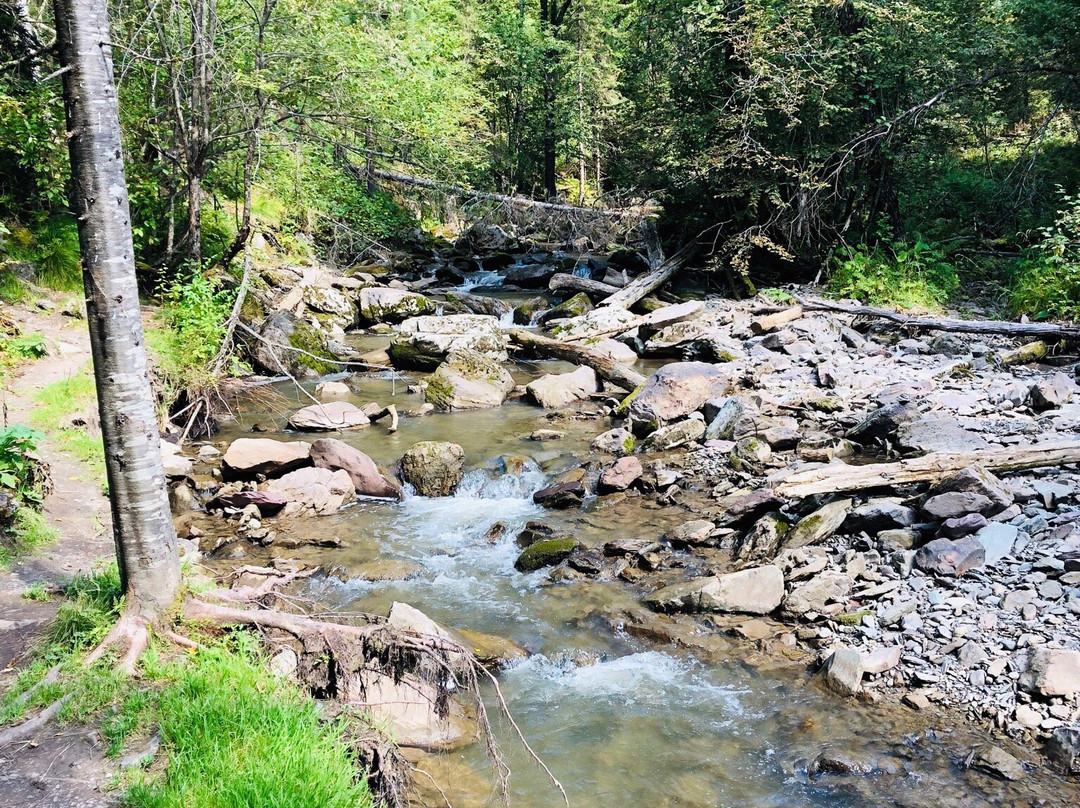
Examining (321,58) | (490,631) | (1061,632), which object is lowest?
(490,631)

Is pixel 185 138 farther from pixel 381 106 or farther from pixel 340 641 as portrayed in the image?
pixel 340 641

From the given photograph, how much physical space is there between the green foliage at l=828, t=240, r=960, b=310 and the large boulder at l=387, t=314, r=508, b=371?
316 inches

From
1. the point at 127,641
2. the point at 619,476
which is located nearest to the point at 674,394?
the point at 619,476

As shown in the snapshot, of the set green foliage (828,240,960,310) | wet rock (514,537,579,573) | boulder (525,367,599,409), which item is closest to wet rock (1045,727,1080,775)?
wet rock (514,537,579,573)

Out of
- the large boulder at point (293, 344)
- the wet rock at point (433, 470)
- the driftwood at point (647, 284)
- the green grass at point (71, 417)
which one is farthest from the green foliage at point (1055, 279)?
the green grass at point (71, 417)

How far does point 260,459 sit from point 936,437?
837 centimetres

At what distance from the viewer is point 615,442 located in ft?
35.0

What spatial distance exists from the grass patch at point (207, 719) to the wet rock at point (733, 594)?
3506 mm

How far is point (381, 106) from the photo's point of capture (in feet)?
40.8

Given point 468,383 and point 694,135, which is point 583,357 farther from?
point 694,135

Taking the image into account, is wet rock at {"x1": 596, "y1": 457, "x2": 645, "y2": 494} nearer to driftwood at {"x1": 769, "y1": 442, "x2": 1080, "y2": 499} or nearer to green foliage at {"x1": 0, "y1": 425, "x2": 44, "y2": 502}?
driftwood at {"x1": 769, "y1": 442, "x2": 1080, "y2": 499}

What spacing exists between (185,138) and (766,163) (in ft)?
39.6

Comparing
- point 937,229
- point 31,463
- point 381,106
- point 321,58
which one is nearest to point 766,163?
point 937,229

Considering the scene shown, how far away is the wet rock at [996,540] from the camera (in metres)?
6.02
